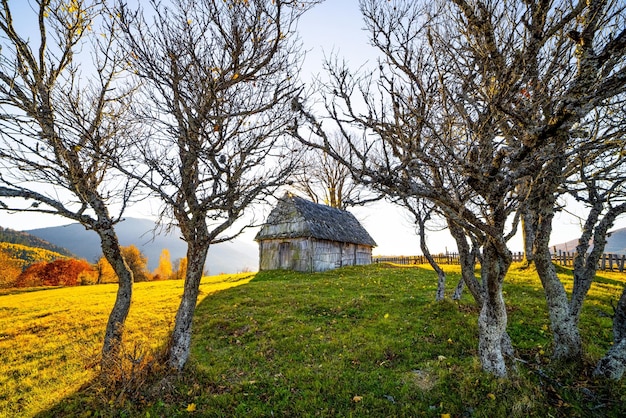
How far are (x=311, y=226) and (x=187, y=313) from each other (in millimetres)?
15888

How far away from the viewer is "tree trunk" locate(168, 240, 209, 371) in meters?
5.70

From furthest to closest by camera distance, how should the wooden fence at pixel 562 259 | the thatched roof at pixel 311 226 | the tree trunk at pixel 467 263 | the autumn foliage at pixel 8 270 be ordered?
the autumn foliage at pixel 8 270, the wooden fence at pixel 562 259, the thatched roof at pixel 311 226, the tree trunk at pixel 467 263

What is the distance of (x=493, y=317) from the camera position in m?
5.06

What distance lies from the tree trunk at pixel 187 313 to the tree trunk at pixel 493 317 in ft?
17.8

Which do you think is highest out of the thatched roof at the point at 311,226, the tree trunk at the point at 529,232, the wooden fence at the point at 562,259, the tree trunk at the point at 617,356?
the thatched roof at the point at 311,226

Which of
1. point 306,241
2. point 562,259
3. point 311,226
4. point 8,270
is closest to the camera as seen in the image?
point 306,241

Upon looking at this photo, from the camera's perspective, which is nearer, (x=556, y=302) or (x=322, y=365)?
(x=556, y=302)

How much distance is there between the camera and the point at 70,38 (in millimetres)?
6004

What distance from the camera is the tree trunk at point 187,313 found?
570cm

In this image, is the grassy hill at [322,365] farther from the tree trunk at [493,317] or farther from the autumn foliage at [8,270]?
the autumn foliage at [8,270]

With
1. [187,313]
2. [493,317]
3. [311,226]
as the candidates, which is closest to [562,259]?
[311,226]

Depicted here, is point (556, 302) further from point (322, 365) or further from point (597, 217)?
point (322, 365)

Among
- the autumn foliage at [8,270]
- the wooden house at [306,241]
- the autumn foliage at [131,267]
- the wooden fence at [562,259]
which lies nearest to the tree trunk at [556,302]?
the wooden house at [306,241]

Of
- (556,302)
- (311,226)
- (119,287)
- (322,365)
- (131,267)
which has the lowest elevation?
(322,365)
